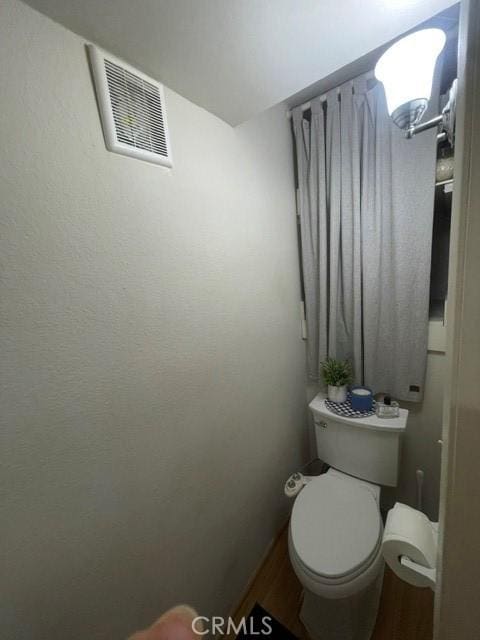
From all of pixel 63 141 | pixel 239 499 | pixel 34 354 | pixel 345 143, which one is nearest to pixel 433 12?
pixel 345 143

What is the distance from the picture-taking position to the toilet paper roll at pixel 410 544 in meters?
0.58

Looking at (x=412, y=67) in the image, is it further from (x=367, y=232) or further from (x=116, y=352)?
(x=116, y=352)

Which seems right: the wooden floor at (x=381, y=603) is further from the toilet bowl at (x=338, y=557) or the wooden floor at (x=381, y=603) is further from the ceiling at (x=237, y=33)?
the ceiling at (x=237, y=33)

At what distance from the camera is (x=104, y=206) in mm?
612

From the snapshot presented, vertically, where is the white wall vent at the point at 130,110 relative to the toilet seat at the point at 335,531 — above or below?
above

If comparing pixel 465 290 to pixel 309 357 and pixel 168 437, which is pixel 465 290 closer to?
pixel 168 437

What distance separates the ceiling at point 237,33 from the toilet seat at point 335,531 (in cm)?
160

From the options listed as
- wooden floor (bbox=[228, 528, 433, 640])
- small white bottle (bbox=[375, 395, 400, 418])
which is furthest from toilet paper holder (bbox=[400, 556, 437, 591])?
wooden floor (bbox=[228, 528, 433, 640])

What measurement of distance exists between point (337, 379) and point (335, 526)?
0.64 metres

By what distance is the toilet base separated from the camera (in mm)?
956

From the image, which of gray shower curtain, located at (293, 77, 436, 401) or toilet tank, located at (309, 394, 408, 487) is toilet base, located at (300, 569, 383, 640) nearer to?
toilet tank, located at (309, 394, 408, 487)

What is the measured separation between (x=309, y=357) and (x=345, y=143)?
3.76ft

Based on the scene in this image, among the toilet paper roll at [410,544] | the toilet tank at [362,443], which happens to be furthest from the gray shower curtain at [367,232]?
the toilet paper roll at [410,544]

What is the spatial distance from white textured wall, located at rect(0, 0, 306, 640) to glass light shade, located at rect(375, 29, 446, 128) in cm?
52
